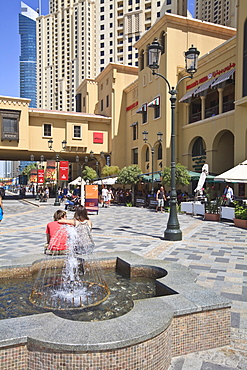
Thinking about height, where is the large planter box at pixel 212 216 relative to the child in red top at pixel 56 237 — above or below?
below

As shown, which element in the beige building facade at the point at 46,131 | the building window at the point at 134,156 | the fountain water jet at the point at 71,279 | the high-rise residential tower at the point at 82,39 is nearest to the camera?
the fountain water jet at the point at 71,279

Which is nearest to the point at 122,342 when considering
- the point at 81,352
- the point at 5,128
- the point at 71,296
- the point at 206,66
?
the point at 81,352

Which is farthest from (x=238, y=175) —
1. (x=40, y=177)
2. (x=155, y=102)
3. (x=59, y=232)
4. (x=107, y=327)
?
(x=40, y=177)

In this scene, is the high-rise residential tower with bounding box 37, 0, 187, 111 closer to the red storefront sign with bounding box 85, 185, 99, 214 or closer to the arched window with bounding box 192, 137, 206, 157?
the arched window with bounding box 192, 137, 206, 157

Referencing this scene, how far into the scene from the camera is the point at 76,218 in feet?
21.2

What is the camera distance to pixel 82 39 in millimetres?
100750

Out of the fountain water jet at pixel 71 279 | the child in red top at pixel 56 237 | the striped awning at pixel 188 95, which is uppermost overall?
the striped awning at pixel 188 95

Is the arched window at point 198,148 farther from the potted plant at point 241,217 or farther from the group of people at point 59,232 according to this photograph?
the group of people at point 59,232

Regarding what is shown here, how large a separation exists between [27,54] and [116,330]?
203874mm

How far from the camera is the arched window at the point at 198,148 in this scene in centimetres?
2766

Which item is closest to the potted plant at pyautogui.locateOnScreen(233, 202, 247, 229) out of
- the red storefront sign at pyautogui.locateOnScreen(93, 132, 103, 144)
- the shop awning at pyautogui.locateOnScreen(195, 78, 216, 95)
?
the shop awning at pyautogui.locateOnScreen(195, 78, 216, 95)

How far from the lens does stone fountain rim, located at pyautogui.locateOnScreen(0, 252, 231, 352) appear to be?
116 inches

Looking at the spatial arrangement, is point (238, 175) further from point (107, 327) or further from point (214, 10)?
point (214, 10)

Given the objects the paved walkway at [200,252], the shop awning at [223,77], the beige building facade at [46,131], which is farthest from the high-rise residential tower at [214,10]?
the paved walkway at [200,252]
